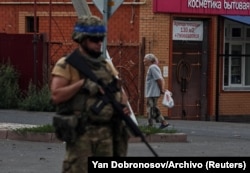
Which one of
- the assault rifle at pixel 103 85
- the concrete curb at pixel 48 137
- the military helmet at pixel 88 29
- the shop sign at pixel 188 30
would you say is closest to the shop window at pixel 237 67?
the shop sign at pixel 188 30

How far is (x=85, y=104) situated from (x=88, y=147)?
0.40m

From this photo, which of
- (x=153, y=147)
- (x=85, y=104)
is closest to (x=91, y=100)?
(x=85, y=104)

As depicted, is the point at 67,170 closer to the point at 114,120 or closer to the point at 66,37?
the point at 114,120

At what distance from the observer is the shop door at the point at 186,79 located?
85.7 ft

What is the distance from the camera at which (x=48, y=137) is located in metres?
16.9

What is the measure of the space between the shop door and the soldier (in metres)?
18.1

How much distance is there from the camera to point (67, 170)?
7961 mm

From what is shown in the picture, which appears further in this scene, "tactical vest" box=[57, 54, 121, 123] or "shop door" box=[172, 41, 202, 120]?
"shop door" box=[172, 41, 202, 120]

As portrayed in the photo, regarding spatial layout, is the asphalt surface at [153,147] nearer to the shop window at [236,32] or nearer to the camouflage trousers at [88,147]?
the camouflage trousers at [88,147]

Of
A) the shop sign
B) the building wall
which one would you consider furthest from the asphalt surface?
the shop sign

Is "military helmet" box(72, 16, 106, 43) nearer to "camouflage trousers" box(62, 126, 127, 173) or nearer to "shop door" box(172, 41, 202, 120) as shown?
"camouflage trousers" box(62, 126, 127, 173)

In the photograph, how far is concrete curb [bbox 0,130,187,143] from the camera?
1689 centimetres

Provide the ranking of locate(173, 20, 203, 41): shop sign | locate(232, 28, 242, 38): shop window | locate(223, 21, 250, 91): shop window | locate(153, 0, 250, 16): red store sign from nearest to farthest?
locate(153, 0, 250, 16): red store sign, locate(173, 20, 203, 41): shop sign, locate(223, 21, 250, 91): shop window, locate(232, 28, 242, 38): shop window

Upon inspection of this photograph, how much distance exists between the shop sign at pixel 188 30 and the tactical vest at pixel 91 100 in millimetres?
18010
